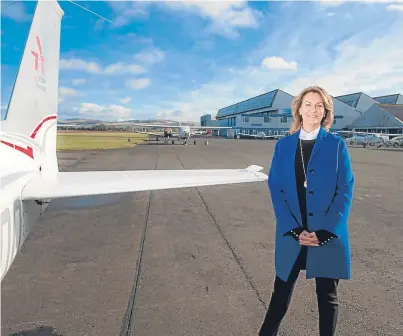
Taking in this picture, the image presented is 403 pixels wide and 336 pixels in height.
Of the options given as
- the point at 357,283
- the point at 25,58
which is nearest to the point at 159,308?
the point at 357,283

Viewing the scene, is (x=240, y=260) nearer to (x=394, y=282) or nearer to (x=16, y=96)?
(x=394, y=282)

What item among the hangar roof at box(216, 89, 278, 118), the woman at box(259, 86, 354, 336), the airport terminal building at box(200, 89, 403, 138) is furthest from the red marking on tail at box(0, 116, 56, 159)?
the hangar roof at box(216, 89, 278, 118)

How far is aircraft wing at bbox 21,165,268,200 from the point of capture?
2674mm

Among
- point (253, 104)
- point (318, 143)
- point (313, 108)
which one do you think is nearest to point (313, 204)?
point (318, 143)

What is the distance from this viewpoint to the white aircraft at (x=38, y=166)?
238 centimetres

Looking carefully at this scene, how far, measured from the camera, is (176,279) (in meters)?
3.11

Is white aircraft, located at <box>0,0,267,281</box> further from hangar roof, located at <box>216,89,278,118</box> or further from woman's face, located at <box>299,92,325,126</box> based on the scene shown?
hangar roof, located at <box>216,89,278,118</box>

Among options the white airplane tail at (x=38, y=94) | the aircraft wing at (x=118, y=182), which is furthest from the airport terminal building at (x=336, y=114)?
the white airplane tail at (x=38, y=94)

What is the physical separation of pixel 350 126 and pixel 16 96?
72617 millimetres

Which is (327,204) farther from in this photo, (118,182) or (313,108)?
(118,182)

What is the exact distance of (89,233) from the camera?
462 cm

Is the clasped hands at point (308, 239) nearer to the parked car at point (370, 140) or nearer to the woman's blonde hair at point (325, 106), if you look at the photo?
the woman's blonde hair at point (325, 106)

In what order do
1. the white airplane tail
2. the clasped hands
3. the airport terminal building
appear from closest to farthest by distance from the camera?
1. the clasped hands
2. the white airplane tail
3. the airport terminal building

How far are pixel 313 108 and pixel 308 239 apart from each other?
858mm
